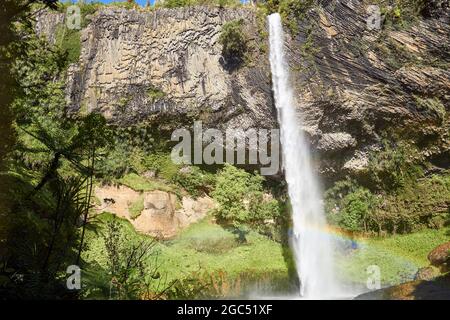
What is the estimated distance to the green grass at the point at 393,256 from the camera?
12961 millimetres

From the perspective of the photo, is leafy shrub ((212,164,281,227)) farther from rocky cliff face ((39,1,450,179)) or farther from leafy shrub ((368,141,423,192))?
leafy shrub ((368,141,423,192))

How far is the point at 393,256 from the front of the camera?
46.0 ft

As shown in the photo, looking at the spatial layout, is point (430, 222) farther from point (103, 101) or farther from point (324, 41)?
point (103, 101)

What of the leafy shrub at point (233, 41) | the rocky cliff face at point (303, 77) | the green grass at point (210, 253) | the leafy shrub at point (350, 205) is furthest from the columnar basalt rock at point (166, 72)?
the green grass at point (210, 253)

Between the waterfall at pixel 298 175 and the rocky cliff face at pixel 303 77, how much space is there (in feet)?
1.38

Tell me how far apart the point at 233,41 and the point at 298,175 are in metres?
6.35

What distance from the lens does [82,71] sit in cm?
1716

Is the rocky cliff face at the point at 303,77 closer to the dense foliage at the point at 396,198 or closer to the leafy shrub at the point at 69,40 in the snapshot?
the leafy shrub at the point at 69,40

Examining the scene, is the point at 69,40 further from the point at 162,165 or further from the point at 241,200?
the point at 241,200

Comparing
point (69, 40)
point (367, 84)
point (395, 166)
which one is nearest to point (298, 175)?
point (395, 166)
